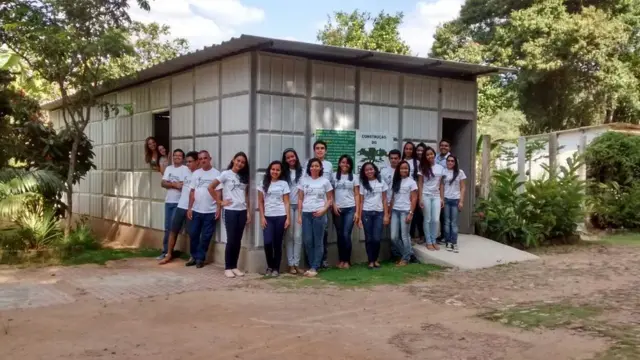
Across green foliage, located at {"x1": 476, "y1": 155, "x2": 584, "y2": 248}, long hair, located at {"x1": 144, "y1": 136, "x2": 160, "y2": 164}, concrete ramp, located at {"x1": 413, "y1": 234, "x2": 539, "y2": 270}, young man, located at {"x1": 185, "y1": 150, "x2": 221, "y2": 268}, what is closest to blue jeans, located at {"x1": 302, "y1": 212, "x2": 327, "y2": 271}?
young man, located at {"x1": 185, "y1": 150, "x2": 221, "y2": 268}

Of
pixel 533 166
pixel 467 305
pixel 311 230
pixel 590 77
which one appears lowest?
pixel 467 305

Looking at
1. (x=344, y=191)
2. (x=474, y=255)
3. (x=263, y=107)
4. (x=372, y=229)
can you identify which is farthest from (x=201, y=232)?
(x=474, y=255)

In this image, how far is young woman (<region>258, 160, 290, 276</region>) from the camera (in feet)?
24.7

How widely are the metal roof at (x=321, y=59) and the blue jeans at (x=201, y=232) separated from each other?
2299 millimetres

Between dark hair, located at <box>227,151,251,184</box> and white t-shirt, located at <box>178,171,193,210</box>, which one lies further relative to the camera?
white t-shirt, located at <box>178,171,193,210</box>

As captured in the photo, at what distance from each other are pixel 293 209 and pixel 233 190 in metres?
0.86

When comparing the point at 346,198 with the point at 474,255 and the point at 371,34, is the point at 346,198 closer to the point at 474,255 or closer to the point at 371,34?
the point at 474,255

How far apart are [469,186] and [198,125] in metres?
4.81

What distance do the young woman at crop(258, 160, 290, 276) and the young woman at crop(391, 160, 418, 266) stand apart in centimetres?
169

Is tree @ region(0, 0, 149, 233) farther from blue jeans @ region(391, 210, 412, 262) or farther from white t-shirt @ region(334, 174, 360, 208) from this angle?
blue jeans @ region(391, 210, 412, 262)

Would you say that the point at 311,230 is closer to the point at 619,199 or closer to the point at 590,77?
the point at 619,199

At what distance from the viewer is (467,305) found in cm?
616

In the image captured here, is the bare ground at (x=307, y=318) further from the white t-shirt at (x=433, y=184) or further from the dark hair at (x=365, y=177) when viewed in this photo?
the dark hair at (x=365, y=177)

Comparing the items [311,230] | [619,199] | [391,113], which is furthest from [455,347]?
[619,199]
